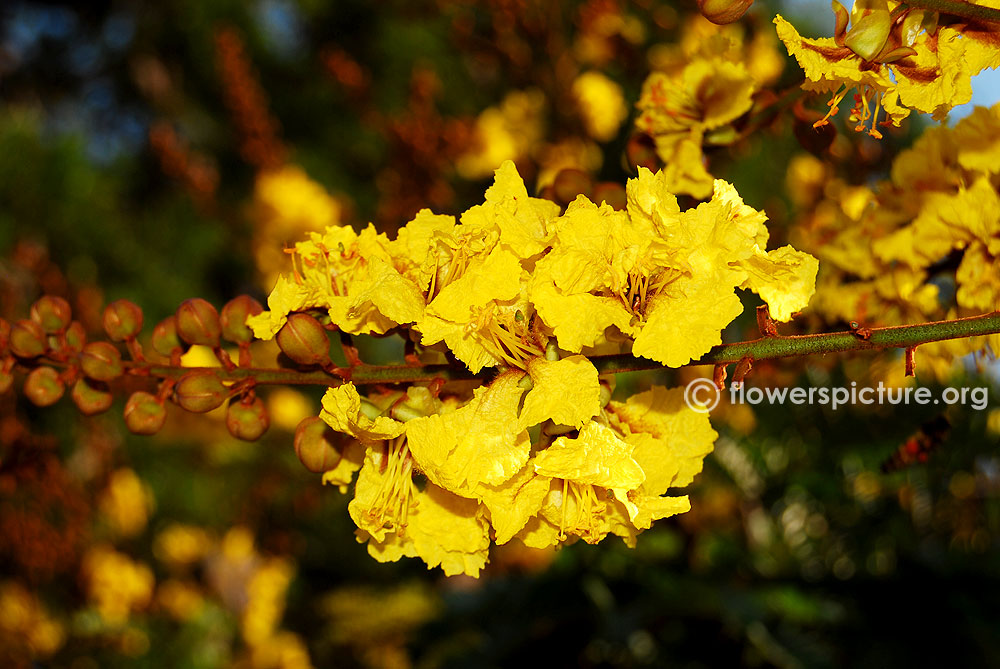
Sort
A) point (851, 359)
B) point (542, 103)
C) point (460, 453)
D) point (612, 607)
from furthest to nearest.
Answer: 1. point (542, 103)
2. point (612, 607)
3. point (851, 359)
4. point (460, 453)

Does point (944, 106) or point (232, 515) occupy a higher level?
point (944, 106)

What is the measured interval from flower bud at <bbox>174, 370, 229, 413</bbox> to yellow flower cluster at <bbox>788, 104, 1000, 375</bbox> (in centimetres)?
50

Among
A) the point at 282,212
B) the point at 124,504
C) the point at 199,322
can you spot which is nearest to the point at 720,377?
the point at 199,322

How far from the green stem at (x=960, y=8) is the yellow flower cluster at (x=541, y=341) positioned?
145mm

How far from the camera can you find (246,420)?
0.60 m

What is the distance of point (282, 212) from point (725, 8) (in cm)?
189

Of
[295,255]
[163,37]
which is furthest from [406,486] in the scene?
[163,37]

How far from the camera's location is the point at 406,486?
0.54 m

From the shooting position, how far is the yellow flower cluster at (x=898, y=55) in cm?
51

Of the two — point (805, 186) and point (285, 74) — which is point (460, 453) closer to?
point (805, 186)

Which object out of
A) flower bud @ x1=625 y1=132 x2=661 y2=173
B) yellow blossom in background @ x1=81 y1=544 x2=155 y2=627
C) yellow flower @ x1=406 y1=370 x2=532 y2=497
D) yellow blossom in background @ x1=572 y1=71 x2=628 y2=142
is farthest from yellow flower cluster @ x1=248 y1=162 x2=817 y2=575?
yellow blossom in background @ x1=81 y1=544 x2=155 y2=627

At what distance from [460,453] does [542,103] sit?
4.67 ft

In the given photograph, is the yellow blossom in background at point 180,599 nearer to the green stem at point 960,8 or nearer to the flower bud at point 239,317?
the flower bud at point 239,317

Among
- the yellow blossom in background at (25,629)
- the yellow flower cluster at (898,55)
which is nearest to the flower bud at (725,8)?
the yellow flower cluster at (898,55)
